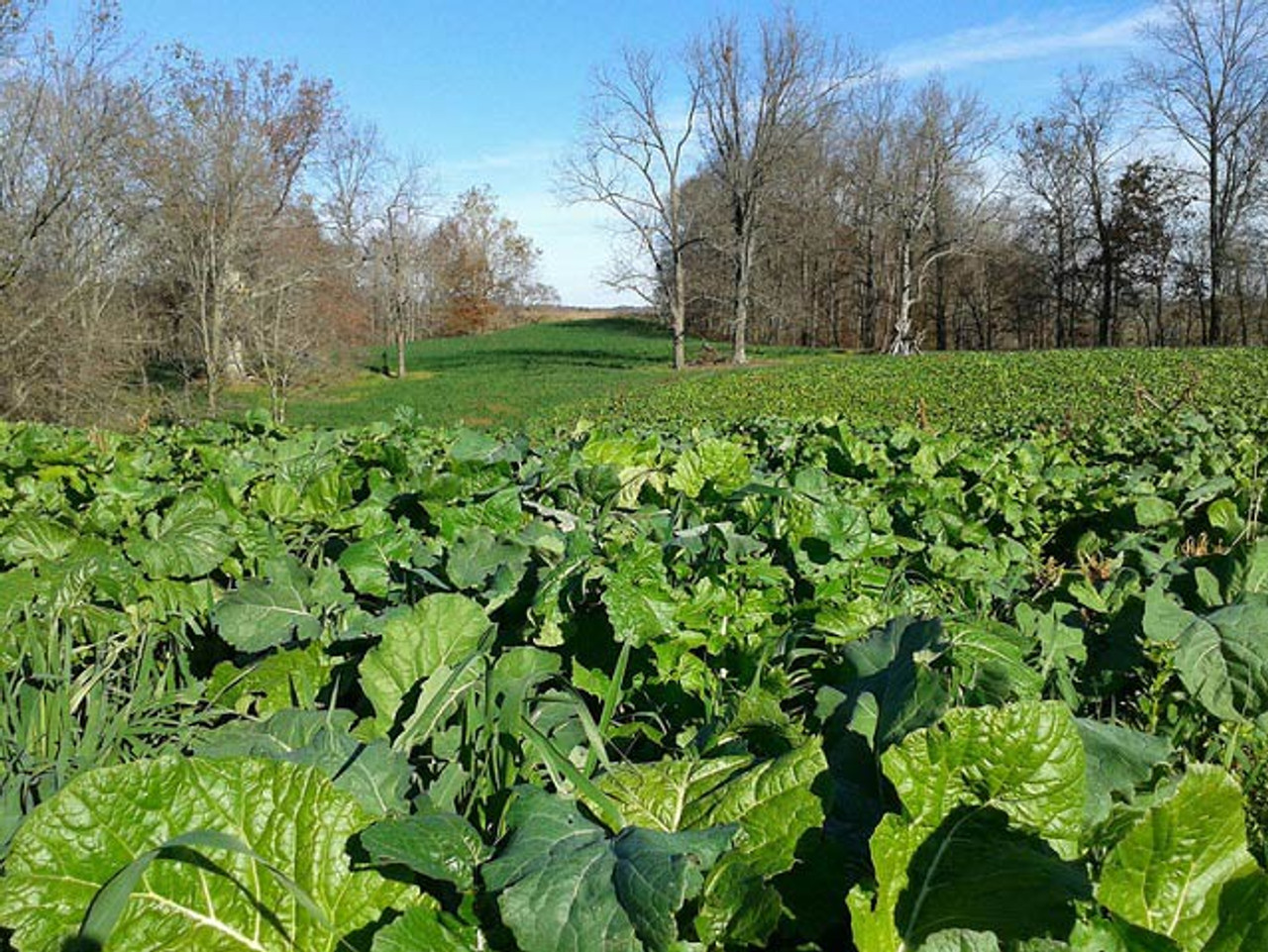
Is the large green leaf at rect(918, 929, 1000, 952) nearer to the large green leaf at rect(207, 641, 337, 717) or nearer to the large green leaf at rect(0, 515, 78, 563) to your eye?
the large green leaf at rect(207, 641, 337, 717)

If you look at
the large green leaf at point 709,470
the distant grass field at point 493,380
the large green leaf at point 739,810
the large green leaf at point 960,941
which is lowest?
the large green leaf at point 960,941

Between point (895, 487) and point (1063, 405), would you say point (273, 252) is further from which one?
point (895, 487)

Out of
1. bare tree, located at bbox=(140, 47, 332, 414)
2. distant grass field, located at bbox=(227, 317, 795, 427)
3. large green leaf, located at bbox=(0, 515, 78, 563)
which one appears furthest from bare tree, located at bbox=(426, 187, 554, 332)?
large green leaf, located at bbox=(0, 515, 78, 563)

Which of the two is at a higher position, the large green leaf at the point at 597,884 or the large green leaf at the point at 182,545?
the large green leaf at the point at 182,545

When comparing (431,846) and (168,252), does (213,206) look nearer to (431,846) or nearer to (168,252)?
(168,252)

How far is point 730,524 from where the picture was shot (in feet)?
7.25

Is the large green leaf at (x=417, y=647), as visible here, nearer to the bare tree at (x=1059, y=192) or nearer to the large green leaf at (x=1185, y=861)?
the large green leaf at (x=1185, y=861)

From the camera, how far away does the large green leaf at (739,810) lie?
94 cm

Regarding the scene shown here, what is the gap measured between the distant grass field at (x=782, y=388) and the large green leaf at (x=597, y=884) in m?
12.8

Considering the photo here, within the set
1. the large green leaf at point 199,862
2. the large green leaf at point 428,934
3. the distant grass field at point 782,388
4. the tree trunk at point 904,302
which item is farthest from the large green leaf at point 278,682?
the tree trunk at point 904,302

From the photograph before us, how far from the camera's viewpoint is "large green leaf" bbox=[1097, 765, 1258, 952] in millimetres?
958

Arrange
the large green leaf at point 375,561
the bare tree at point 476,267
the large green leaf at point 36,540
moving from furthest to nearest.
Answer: the bare tree at point 476,267 < the large green leaf at point 36,540 < the large green leaf at point 375,561

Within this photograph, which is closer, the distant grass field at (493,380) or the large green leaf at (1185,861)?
the large green leaf at (1185,861)

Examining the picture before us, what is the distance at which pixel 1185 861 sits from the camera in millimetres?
968
